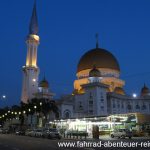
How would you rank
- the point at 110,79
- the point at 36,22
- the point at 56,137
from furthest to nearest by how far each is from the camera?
the point at 36,22, the point at 110,79, the point at 56,137

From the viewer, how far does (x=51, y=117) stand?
82375 millimetres

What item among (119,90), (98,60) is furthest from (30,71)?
(119,90)

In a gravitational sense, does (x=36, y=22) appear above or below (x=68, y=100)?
above

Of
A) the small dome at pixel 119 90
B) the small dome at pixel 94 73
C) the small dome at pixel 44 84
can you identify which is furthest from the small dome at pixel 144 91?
the small dome at pixel 44 84

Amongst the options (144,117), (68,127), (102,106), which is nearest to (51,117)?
(102,106)

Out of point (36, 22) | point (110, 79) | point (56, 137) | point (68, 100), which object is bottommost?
point (56, 137)

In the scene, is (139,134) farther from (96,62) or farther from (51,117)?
(96,62)

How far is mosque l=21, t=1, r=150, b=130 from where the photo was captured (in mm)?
84750

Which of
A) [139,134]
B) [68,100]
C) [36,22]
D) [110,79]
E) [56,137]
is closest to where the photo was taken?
[56,137]

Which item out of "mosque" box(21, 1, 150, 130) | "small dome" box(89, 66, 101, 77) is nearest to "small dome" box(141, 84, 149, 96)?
"mosque" box(21, 1, 150, 130)

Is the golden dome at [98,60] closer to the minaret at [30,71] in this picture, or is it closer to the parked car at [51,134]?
the minaret at [30,71]

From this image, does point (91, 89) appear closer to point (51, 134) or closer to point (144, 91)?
point (144, 91)

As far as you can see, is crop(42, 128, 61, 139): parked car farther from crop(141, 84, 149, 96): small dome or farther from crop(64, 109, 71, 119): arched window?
crop(141, 84, 149, 96): small dome

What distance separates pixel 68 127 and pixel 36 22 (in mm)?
58841
